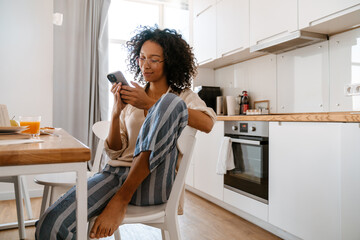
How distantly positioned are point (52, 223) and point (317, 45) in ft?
7.45

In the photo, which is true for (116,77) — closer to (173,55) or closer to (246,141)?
(173,55)

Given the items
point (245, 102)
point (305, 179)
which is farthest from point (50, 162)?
point (245, 102)

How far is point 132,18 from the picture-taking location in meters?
4.05

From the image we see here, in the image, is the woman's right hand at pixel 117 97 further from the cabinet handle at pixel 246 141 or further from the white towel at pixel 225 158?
the white towel at pixel 225 158

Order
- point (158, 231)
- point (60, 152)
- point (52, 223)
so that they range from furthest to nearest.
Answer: point (158, 231)
point (52, 223)
point (60, 152)

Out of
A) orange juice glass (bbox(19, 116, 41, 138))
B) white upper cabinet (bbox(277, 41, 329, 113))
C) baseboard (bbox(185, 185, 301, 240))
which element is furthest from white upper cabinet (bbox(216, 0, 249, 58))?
orange juice glass (bbox(19, 116, 41, 138))

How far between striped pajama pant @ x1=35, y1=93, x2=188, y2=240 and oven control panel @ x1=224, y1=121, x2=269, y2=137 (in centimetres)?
128

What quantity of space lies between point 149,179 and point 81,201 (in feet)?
1.27

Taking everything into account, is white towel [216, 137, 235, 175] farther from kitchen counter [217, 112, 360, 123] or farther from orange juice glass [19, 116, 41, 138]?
orange juice glass [19, 116, 41, 138]

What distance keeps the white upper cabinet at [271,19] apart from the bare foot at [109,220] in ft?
6.14

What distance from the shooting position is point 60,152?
2.12 ft

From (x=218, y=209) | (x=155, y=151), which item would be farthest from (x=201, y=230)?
(x=155, y=151)

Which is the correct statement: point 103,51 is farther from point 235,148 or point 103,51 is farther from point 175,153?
point 175,153

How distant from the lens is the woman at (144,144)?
0.91 m
